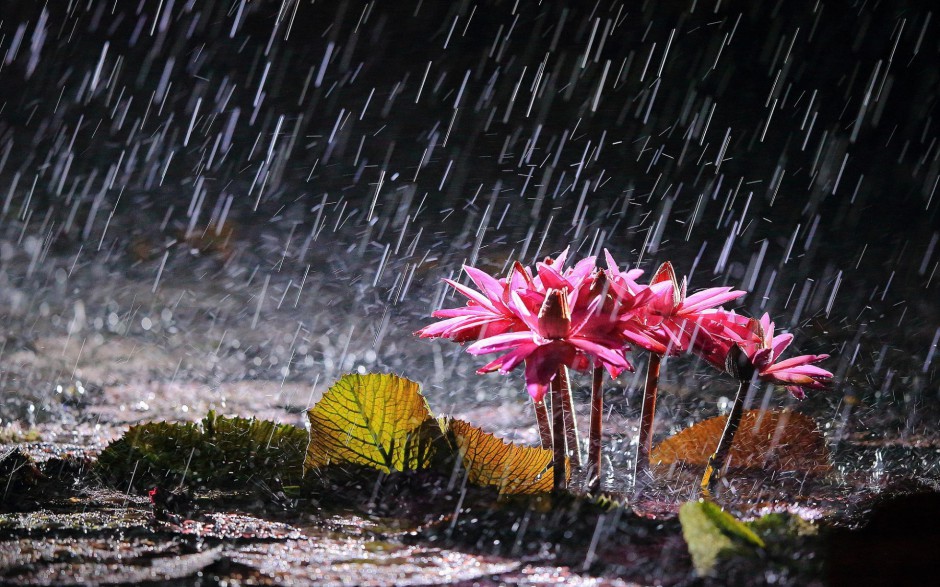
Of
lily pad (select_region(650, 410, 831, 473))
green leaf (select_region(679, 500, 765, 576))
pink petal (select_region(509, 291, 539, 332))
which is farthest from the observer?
lily pad (select_region(650, 410, 831, 473))

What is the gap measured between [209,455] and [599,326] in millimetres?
350

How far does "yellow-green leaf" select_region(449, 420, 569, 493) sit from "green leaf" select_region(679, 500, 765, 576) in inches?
5.7

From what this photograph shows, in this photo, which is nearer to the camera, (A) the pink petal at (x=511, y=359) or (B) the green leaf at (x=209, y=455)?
(A) the pink petal at (x=511, y=359)

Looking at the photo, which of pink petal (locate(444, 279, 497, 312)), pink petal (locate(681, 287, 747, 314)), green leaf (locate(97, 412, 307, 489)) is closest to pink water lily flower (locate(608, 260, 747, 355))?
pink petal (locate(681, 287, 747, 314))

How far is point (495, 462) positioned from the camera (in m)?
0.55

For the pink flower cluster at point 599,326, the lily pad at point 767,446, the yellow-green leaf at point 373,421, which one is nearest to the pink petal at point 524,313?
the pink flower cluster at point 599,326

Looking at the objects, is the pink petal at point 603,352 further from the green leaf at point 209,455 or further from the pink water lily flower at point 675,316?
the green leaf at point 209,455

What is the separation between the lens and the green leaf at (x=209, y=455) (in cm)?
61

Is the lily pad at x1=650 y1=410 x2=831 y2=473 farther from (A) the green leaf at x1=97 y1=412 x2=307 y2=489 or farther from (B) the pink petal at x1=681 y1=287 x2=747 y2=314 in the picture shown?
(A) the green leaf at x1=97 y1=412 x2=307 y2=489

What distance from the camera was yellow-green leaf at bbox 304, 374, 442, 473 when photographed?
0.56m

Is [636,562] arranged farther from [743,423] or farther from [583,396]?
[583,396]

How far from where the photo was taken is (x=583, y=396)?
1.13 metres

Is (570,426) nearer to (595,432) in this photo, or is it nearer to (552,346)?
(595,432)

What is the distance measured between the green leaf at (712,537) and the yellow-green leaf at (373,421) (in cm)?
21
